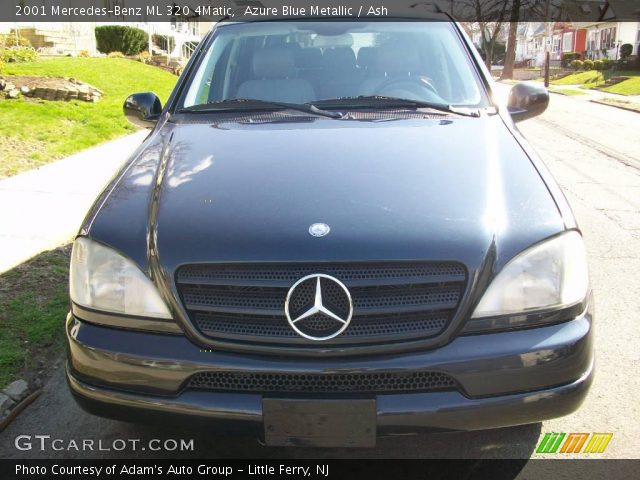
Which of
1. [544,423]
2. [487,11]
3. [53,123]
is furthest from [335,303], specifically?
[487,11]

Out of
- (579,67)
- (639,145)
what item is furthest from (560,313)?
(579,67)

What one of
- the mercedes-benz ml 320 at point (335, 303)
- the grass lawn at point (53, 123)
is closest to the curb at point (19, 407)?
the mercedes-benz ml 320 at point (335, 303)

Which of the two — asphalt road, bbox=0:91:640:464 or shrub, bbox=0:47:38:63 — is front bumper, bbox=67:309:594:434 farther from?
shrub, bbox=0:47:38:63

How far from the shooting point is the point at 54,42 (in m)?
23.2

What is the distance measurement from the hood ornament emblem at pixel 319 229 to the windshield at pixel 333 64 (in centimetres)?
145

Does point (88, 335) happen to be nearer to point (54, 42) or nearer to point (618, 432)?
point (618, 432)

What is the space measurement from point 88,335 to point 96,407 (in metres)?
0.25

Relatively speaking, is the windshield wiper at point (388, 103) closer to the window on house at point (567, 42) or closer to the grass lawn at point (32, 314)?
the grass lawn at point (32, 314)

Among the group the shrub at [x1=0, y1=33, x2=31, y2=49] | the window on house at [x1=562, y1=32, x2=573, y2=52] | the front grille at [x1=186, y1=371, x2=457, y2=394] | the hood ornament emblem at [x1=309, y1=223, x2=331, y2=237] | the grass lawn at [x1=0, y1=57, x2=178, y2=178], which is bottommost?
the window on house at [x1=562, y1=32, x2=573, y2=52]

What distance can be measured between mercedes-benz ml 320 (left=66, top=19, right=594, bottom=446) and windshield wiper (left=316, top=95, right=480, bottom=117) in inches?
32.3

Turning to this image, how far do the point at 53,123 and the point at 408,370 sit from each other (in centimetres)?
943

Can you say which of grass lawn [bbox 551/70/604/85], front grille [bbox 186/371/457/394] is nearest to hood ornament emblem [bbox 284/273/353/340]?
front grille [bbox 186/371/457/394]

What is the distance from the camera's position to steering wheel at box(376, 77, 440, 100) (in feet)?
11.7

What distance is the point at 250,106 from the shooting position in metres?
3.45
